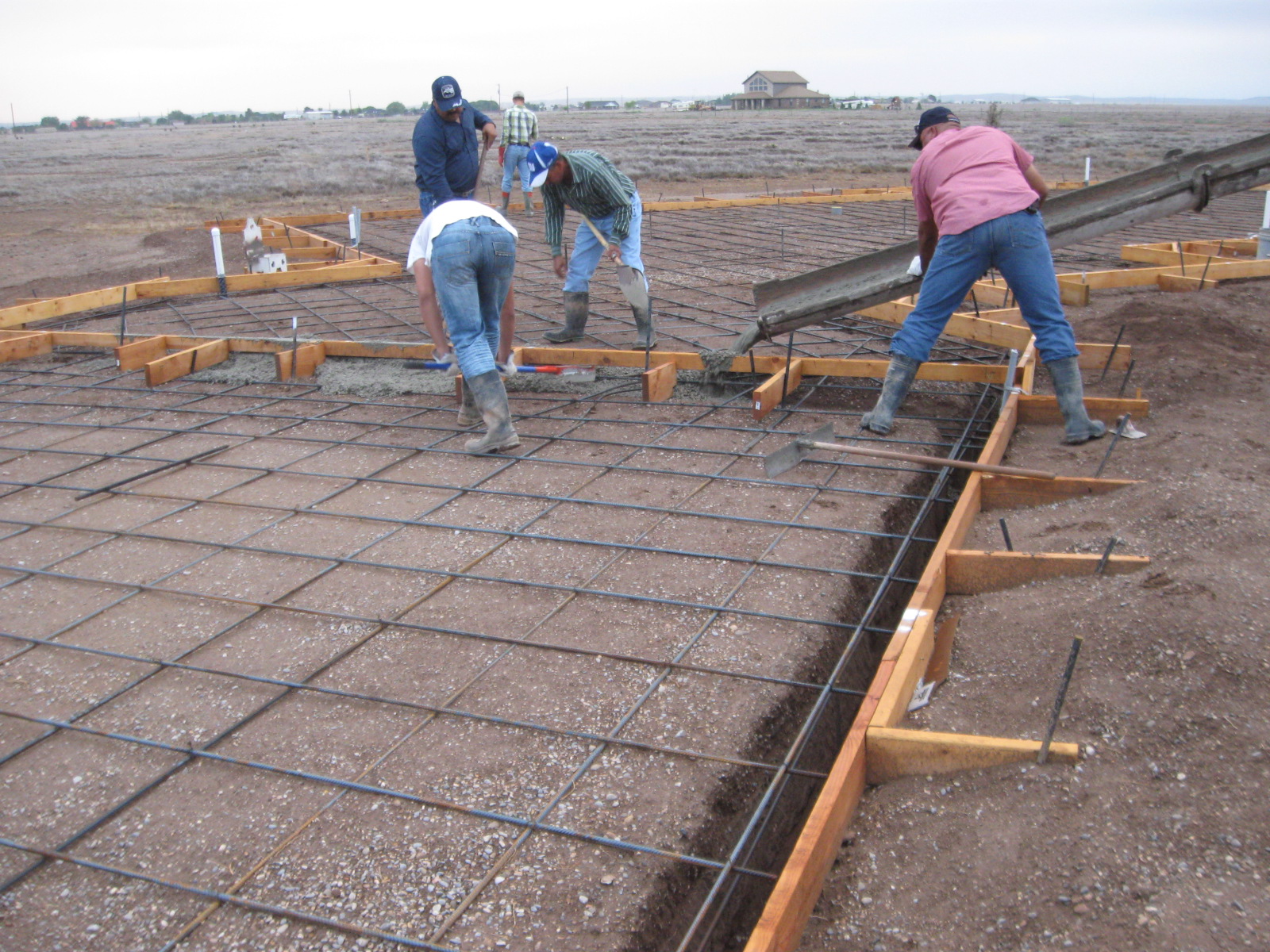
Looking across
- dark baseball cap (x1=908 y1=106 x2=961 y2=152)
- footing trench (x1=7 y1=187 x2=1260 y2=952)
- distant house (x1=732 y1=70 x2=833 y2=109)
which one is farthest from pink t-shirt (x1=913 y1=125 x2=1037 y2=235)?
distant house (x1=732 y1=70 x2=833 y2=109)

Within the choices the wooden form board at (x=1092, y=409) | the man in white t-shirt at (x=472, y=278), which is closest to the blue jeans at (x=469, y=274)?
the man in white t-shirt at (x=472, y=278)

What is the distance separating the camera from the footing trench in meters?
1.92

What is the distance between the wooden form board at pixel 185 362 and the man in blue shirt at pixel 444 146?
1.64 m

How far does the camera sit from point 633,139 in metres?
38.5

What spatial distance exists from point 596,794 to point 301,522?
2102 millimetres

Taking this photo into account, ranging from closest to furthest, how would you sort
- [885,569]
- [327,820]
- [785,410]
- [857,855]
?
[857,855] → [327,820] → [885,569] → [785,410]

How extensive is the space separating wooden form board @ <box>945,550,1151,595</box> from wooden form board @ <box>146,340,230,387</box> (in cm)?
486

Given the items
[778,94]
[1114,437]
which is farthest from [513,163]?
[778,94]

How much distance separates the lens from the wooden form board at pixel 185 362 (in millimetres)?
5574

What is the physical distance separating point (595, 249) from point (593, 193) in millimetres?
503

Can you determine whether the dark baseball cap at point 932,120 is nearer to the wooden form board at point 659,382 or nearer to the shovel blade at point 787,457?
the shovel blade at point 787,457

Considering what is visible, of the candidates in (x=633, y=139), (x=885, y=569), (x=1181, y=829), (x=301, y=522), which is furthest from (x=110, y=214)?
(x=633, y=139)

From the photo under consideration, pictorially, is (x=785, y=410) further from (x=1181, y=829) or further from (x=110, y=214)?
(x=110, y=214)

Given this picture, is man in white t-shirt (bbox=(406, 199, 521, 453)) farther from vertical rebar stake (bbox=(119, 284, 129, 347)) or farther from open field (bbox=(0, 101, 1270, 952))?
vertical rebar stake (bbox=(119, 284, 129, 347))
